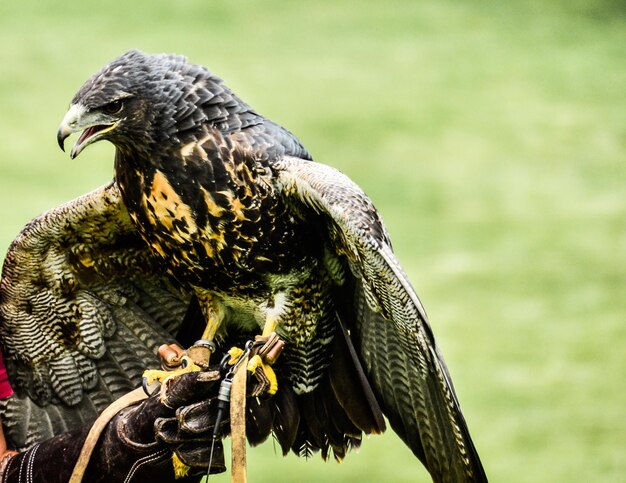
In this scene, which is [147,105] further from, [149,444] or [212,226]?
[149,444]

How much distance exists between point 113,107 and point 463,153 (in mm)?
7458

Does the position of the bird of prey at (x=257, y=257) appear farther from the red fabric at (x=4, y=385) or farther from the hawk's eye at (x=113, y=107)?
the red fabric at (x=4, y=385)

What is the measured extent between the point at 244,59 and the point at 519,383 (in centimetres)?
573

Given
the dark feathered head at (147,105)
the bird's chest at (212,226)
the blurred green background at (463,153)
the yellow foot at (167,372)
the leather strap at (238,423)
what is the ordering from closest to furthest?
the leather strap at (238,423)
the dark feathered head at (147,105)
the bird's chest at (212,226)
the yellow foot at (167,372)
the blurred green background at (463,153)

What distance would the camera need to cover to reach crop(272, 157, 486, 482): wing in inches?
147

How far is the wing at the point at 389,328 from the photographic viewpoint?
3.72 m

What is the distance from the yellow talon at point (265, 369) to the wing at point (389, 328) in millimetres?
395

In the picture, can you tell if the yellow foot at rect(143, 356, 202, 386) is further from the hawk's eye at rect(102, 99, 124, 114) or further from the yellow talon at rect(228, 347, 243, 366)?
the hawk's eye at rect(102, 99, 124, 114)

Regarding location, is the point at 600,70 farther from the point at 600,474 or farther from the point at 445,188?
the point at 600,474

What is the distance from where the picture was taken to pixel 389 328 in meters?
4.17

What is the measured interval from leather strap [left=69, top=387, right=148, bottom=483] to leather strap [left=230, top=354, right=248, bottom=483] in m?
0.45

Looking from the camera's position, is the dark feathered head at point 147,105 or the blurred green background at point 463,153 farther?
the blurred green background at point 463,153

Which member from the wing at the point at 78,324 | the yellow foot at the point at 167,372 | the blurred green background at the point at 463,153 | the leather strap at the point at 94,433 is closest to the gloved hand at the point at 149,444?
the leather strap at the point at 94,433

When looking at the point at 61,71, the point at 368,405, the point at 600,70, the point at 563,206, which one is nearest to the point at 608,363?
the point at 563,206
